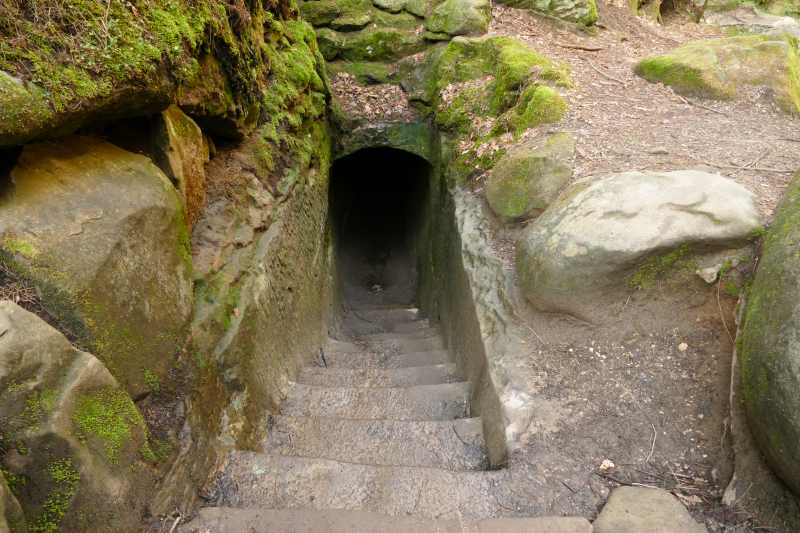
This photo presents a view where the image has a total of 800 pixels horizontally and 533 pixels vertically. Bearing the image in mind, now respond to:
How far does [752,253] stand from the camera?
8.11 ft

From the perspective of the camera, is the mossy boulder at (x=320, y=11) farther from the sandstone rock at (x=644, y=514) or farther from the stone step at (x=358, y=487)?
the sandstone rock at (x=644, y=514)

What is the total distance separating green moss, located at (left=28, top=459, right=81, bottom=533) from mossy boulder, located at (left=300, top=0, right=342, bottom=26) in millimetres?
8336

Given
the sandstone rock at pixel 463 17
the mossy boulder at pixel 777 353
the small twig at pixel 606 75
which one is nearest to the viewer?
the mossy boulder at pixel 777 353

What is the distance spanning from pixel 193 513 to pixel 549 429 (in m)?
2.03

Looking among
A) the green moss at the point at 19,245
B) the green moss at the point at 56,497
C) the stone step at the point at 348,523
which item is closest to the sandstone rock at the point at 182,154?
the green moss at the point at 19,245

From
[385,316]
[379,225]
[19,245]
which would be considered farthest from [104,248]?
[379,225]

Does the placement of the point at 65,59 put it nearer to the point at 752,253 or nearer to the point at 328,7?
the point at 752,253

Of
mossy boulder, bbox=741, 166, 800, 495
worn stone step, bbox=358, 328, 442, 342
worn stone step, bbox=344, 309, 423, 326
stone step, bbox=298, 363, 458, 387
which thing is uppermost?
mossy boulder, bbox=741, 166, 800, 495

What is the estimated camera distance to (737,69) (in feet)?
16.6

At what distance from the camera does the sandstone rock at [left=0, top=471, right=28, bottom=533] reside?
1277 millimetres

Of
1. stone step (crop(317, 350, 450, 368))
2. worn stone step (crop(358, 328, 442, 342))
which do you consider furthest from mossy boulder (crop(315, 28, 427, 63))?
stone step (crop(317, 350, 450, 368))

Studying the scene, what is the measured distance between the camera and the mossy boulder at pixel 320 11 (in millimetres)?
7723

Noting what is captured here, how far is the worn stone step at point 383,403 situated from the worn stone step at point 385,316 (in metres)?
3.90

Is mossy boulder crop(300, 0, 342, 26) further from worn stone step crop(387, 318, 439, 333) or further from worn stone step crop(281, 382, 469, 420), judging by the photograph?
worn stone step crop(281, 382, 469, 420)
